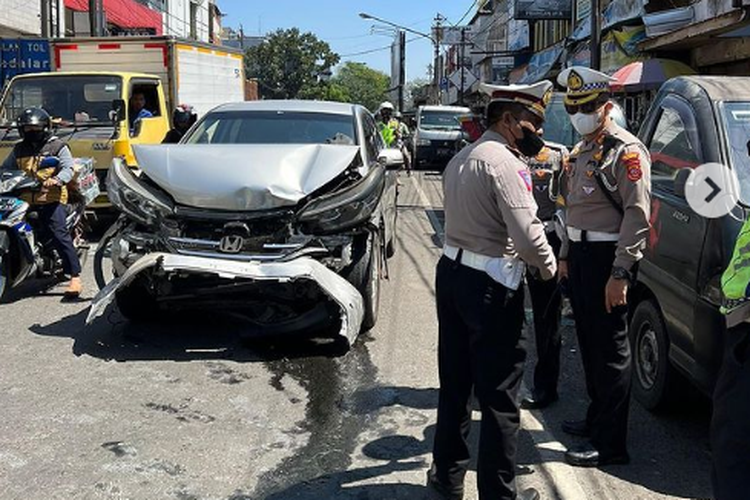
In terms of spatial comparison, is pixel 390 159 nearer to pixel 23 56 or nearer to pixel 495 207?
pixel 495 207

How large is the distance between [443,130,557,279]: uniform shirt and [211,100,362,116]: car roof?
175 inches

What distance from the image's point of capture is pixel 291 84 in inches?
2579

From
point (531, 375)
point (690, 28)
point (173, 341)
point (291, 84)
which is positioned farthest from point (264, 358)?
point (291, 84)

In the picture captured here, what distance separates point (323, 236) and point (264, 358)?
3.14ft

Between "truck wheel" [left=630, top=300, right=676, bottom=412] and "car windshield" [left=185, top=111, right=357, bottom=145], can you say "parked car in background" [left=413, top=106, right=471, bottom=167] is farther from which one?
"truck wheel" [left=630, top=300, right=676, bottom=412]

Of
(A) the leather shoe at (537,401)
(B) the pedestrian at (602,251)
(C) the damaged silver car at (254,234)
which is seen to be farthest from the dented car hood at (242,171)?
(B) the pedestrian at (602,251)

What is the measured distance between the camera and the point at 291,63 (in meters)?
65.5

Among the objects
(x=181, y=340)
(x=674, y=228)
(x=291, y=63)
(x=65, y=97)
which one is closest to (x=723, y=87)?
(x=674, y=228)

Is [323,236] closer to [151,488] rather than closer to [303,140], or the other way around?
[303,140]

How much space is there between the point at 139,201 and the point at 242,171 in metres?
0.75

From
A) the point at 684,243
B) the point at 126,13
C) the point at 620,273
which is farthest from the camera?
the point at 126,13

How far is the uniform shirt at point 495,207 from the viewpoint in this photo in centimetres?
315

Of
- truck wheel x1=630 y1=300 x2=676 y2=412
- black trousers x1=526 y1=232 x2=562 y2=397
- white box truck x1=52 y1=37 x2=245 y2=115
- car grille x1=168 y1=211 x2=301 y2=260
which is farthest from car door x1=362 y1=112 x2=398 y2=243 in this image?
white box truck x1=52 y1=37 x2=245 y2=115

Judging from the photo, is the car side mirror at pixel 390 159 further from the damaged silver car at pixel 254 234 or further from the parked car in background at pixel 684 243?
the parked car in background at pixel 684 243
